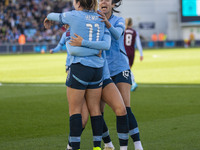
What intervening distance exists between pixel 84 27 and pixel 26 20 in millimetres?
44449

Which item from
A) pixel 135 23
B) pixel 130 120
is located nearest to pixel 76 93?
pixel 130 120

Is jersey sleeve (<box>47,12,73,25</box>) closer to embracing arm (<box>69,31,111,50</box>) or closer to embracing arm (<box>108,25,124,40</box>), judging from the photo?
embracing arm (<box>69,31,111,50</box>)

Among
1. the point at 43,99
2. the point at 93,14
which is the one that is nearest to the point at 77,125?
the point at 93,14

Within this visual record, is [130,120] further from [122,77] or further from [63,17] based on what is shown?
[63,17]

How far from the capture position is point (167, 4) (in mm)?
58875

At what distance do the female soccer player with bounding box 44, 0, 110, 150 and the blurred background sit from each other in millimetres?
37395

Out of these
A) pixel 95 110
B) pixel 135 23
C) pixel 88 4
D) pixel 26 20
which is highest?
pixel 88 4

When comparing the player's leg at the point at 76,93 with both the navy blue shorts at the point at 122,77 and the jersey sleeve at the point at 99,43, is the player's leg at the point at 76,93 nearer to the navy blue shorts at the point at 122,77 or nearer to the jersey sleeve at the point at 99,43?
the jersey sleeve at the point at 99,43

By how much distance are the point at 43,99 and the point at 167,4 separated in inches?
1935

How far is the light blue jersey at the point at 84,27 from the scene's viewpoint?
507cm

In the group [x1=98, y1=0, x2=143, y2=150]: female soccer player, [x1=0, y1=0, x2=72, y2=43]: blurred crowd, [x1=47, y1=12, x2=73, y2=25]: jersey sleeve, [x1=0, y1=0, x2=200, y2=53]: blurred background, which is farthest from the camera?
[x1=0, y1=0, x2=72, y2=43]: blurred crowd

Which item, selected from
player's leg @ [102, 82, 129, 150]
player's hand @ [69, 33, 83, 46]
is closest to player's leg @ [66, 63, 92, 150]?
player's hand @ [69, 33, 83, 46]

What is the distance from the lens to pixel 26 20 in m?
48.6

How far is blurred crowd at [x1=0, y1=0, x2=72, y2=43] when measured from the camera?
46.1 m
